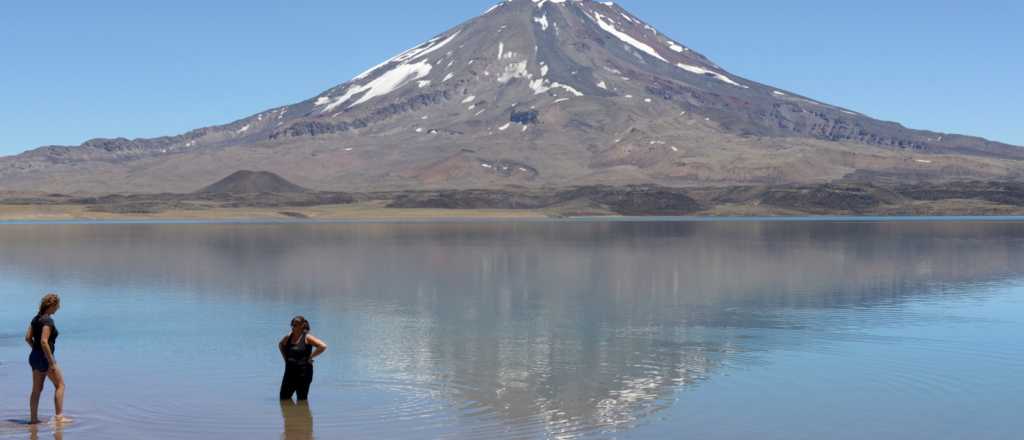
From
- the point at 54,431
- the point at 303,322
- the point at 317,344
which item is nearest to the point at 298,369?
the point at 317,344

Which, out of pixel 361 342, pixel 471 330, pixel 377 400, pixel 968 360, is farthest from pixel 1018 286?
pixel 377 400

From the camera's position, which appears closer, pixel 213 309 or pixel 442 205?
pixel 213 309

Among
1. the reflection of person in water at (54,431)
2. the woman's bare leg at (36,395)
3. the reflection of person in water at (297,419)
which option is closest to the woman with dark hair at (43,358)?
the woman's bare leg at (36,395)

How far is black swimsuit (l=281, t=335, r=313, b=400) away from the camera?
17094 millimetres

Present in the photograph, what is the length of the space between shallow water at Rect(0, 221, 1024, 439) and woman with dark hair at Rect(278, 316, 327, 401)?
35cm

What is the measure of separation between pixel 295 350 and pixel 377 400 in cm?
161

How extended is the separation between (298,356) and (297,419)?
1183 millimetres

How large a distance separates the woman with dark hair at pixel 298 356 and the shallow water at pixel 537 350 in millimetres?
346

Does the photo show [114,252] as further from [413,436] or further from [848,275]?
[413,436]

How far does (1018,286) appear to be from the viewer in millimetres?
39125

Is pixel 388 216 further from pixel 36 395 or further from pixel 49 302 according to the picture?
pixel 49 302

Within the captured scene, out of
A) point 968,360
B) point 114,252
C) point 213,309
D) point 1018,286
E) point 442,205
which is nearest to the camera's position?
point 968,360

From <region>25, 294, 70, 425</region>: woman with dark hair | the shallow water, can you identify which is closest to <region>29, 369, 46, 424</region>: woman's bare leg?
<region>25, 294, 70, 425</region>: woman with dark hair

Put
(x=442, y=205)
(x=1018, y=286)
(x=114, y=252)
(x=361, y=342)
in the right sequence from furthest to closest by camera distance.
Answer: (x=442, y=205) → (x=114, y=252) → (x=1018, y=286) → (x=361, y=342)
